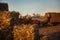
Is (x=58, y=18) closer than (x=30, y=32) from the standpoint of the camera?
No

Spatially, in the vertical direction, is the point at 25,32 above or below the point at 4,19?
below

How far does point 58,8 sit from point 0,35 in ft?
7.62

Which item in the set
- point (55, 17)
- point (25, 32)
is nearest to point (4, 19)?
point (25, 32)

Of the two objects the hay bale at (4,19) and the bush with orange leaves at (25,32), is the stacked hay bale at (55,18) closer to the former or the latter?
the hay bale at (4,19)

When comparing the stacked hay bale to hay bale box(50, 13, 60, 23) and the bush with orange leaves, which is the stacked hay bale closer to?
hay bale box(50, 13, 60, 23)

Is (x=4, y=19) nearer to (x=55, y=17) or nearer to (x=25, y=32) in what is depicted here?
(x=25, y=32)

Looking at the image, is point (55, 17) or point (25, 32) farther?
point (55, 17)

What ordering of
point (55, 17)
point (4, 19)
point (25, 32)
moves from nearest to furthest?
point (25, 32) → point (4, 19) → point (55, 17)

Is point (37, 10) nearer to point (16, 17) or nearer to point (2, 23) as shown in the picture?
point (16, 17)

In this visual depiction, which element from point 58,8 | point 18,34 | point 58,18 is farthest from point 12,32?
point 58,8

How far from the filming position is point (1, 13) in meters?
3.93

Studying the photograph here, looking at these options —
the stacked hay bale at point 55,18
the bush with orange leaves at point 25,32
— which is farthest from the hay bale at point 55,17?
the bush with orange leaves at point 25,32

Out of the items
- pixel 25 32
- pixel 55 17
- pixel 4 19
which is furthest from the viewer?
pixel 55 17

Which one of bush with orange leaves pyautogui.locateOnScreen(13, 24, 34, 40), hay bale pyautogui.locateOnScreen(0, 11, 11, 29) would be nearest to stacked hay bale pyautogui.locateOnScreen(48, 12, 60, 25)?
hay bale pyautogui.locateOnScreen(0, 11, 11, 29)
